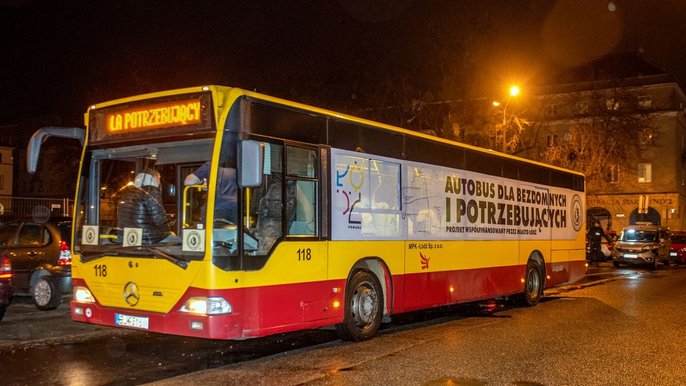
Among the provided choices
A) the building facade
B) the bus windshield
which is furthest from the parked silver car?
the bus windshield

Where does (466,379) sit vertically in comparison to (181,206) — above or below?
below

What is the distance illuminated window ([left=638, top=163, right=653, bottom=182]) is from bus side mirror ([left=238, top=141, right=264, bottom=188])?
53298 millimetres

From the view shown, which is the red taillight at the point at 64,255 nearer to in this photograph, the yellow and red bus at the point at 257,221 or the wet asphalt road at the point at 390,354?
the wet asphalt road at the point at 390,354

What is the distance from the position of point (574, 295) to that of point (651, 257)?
1545 cm

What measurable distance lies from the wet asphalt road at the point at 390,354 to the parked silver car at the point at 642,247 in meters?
18.6

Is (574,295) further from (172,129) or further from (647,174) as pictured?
(647,174)

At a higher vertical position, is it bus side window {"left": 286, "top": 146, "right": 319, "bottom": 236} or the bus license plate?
bus side window {"left": 286, "top": 146, "right": 319, "bottom": 236}

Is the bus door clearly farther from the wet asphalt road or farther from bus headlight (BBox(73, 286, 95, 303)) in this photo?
bus headlight (BBox(73, 286, 95, 303))

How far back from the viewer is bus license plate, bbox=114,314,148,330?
7.03 meters

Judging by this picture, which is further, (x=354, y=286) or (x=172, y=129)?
(x=354, y=286)

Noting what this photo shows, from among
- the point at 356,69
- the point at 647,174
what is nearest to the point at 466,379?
the point at 356,69

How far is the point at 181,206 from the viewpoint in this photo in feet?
26.0

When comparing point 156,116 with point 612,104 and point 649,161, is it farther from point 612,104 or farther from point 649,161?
point 649,161

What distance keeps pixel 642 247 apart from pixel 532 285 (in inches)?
714
